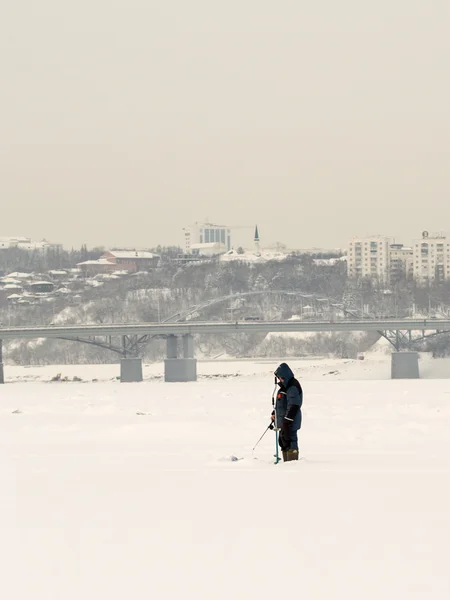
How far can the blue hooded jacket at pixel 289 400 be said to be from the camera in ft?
42.5

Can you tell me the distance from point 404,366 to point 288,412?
81.6 meters

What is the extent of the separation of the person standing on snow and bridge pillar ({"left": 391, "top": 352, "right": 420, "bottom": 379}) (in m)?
79.5

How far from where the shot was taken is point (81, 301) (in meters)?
161

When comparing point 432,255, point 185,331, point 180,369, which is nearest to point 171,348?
A: point 185,331

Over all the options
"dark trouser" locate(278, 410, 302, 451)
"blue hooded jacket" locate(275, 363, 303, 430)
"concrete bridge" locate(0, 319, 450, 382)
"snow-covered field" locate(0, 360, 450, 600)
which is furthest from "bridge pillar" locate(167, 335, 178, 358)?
"dark trouser" locate(278, 410, 302, 451)

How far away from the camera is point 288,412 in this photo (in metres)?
13.0

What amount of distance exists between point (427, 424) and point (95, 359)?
11102cm

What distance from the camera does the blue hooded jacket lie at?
42.5 feet

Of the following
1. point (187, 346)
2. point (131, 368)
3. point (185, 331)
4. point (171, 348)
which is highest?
point (185, 331)

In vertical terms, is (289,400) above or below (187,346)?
above

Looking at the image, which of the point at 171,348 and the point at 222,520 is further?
the point at 171,348

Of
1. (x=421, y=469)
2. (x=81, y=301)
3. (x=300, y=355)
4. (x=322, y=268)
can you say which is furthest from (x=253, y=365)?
(x=421, y=469)

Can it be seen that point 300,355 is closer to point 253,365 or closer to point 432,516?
point 253,365

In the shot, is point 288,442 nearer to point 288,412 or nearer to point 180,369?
point 288,412
